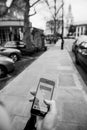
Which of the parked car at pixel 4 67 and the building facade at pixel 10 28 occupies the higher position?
the building facade at pixel 10 28

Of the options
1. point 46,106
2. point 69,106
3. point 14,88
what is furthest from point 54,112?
point 14,88

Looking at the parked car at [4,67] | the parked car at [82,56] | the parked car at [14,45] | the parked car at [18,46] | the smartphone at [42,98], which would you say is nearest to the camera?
the smartphone at [42,98]

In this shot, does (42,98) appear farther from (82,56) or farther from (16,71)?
(82,56)

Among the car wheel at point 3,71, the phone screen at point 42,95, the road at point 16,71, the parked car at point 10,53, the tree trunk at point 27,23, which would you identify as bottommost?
the road at point 16,71

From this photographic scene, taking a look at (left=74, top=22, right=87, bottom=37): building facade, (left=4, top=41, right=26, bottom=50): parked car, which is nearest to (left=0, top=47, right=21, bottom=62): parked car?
(left=4, top=41, right=26, bottom=50): parked car

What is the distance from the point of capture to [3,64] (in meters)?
7.59

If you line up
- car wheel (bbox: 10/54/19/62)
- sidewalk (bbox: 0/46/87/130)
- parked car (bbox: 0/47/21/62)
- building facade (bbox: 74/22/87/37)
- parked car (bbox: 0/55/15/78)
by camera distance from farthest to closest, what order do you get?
1. building facade (bbox: 74/22/87/37)
2. car wheel (bbox: 10/54/19/62)
3. parked car (bbox: 0/47/21/62)
4. parked car (bbox: 0/55/15/78)
5. sidewalk (bbox: 0/46/87/130)

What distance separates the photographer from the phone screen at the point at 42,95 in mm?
1345

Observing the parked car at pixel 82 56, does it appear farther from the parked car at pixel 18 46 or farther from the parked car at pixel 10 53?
the parked car at pixel 18 46

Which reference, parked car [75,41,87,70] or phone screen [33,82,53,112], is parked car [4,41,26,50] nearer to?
parked car [75,41,87,70]

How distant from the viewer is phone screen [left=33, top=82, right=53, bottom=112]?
134cm

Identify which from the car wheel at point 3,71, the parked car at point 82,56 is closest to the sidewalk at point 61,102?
the car wheel at point 3,71

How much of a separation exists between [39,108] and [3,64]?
6.59 m

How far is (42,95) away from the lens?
1.41 m
